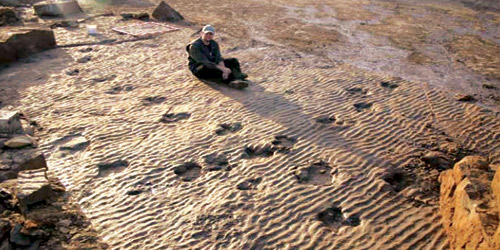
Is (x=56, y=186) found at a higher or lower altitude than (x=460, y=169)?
lower

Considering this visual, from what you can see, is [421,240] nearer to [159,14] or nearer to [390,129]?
[390,129]

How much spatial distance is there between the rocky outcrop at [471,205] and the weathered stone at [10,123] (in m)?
6.36

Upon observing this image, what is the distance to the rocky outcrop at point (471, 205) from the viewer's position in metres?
4.18

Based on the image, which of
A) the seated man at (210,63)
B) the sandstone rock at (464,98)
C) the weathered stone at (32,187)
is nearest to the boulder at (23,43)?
the seated man at (210,63)

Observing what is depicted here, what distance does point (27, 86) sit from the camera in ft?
29.3

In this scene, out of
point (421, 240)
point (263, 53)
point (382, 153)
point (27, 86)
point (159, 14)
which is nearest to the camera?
point (421, 240)

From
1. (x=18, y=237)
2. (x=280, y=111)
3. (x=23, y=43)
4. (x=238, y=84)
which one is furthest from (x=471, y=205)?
(x=23, y=43)

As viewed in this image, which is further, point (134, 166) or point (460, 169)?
point (134, 166)

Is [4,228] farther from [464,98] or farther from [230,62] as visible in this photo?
[464,98]

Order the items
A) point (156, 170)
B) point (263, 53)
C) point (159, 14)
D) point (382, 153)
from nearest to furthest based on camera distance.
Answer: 1. point (156, 170)
2. point (382, 153)
3. point (263, 53)
4. point (159, 14)

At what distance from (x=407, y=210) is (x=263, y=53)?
23.0 ft

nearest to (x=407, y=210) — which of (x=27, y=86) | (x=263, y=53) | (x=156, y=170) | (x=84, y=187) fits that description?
(x=156, y=170)

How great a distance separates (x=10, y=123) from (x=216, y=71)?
13.4 ft

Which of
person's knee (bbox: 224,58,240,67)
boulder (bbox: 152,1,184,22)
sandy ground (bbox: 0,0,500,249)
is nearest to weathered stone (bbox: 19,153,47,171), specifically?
sandy ground (bbox: 0,0,500,249)
